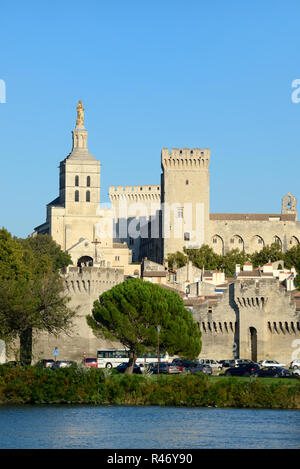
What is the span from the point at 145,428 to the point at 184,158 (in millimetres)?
128158

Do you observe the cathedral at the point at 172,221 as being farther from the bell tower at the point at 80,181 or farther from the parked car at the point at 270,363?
the parked car at the point at 270,363

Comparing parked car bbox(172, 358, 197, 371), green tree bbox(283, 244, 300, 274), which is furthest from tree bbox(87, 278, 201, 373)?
green tree bbox(283, 244, 300, 274)

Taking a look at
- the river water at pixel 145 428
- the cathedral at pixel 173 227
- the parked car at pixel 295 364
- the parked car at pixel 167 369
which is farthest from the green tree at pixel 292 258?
the river water at pixel 145 428

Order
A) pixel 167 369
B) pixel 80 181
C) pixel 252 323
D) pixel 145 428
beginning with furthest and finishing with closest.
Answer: pixel 80 181, pixel 252 323, pixel 167 369, pixel 145 428

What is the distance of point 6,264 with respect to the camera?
102438mm

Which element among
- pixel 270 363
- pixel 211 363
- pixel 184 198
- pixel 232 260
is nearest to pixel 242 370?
pixel 270 363

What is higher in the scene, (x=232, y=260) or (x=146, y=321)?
(x=232, y=260)

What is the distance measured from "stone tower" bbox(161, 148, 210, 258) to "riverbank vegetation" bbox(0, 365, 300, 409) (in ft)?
371

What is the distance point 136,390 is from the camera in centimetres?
6397

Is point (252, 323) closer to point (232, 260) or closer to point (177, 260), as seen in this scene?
point (232, 260)

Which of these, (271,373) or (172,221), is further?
(172,221)

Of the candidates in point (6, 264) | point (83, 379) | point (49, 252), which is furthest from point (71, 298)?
point (49, 252)

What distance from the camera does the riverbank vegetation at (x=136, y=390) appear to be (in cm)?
6328
